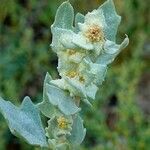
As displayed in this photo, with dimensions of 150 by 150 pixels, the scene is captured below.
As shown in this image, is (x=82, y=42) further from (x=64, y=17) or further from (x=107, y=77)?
(x=107, y=77)

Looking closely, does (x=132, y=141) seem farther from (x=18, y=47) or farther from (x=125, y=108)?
(x=18, y=47)

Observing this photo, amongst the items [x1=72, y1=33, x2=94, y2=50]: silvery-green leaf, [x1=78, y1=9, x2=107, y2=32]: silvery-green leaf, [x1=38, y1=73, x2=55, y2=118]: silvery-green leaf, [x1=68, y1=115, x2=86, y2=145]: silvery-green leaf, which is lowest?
[x1=68, y1=115, x2=86, y2=145]: silvery-green leaf

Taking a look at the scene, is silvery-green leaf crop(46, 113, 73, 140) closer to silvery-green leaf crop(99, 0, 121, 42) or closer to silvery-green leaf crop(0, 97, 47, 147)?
silvery-green leaf crop(0, 97, 47, 147)

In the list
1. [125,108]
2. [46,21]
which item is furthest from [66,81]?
[46,21]

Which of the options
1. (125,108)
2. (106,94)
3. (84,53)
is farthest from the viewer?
(106,94)

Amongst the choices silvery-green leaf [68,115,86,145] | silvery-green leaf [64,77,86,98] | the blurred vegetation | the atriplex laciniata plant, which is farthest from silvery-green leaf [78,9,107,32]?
the blurred vegetation

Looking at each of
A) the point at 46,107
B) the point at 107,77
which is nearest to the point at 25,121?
the point at 46,107

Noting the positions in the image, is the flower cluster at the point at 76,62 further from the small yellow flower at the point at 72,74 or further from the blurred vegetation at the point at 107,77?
the blurred vegetation at the point at 107,77
